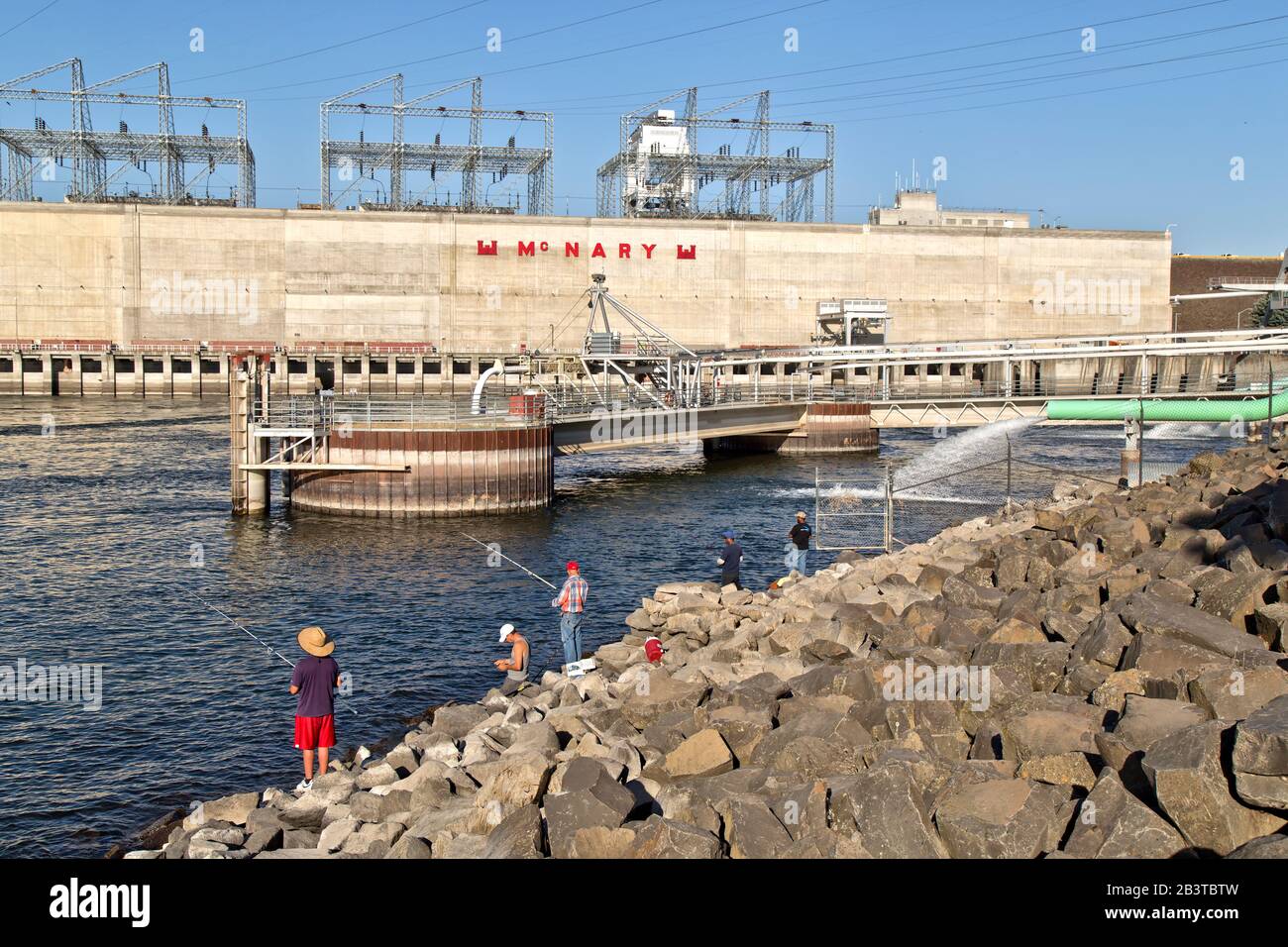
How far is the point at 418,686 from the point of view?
19.5 meters

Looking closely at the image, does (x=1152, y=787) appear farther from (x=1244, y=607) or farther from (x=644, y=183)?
(x=644, y=183)

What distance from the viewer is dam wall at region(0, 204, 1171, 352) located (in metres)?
96.3

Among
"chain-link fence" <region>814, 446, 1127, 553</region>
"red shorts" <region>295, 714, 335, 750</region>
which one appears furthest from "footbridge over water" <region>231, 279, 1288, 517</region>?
"red shorts" <region>295, 714, 335, 750</region>

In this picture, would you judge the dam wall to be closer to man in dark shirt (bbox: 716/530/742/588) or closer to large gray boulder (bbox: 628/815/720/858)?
man in dark shirt (bbox: 716/530/742/588)

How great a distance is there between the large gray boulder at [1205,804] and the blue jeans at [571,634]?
12.3 m

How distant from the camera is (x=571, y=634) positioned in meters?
19.6

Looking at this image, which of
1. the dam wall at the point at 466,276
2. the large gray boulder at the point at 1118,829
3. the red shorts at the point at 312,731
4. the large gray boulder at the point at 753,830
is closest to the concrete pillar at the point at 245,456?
the red shorts at the point at 312,731

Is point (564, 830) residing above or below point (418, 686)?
above

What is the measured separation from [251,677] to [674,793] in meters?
12.1

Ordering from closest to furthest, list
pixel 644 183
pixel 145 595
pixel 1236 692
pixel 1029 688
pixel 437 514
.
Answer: pixel 1236 692
pixel 1029 688
pixel 145 595
pixel 437 514
pixel 644 183

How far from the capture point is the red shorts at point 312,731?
14.1 meters

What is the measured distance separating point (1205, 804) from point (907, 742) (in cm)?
289

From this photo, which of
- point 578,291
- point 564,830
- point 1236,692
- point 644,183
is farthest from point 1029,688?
point 644,183

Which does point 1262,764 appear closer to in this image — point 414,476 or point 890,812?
point 890,812
